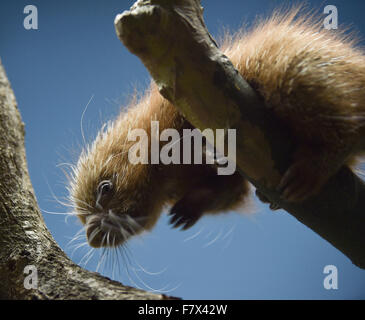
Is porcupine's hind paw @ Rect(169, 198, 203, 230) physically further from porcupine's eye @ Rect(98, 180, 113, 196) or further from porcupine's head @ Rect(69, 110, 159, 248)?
porcupine's eye @ Rect(98, 180, 113, 196)

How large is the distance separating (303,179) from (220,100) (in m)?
0.28

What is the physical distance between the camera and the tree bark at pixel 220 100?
746mm

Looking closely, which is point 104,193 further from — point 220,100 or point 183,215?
point 220,100

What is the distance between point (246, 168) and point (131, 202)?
0.42 m

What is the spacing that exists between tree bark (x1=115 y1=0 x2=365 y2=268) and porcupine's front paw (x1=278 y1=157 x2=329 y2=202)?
3 cm

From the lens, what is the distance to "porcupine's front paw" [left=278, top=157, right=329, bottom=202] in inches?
33.6

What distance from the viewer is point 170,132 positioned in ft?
3.63

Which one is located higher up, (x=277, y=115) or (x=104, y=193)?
(x=277, y=115)

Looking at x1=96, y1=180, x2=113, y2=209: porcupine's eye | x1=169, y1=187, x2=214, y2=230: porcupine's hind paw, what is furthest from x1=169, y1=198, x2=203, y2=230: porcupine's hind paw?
x1=96, y1=180, x2=113, y2=209: porcupine's eye

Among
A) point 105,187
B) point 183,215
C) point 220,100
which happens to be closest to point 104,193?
point 105,187

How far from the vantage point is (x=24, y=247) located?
908mm

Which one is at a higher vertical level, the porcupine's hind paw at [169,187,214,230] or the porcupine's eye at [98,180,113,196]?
the porcupine's eye at [98,180,113,196]

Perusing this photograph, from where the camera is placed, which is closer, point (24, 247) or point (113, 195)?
point (24, 247)
